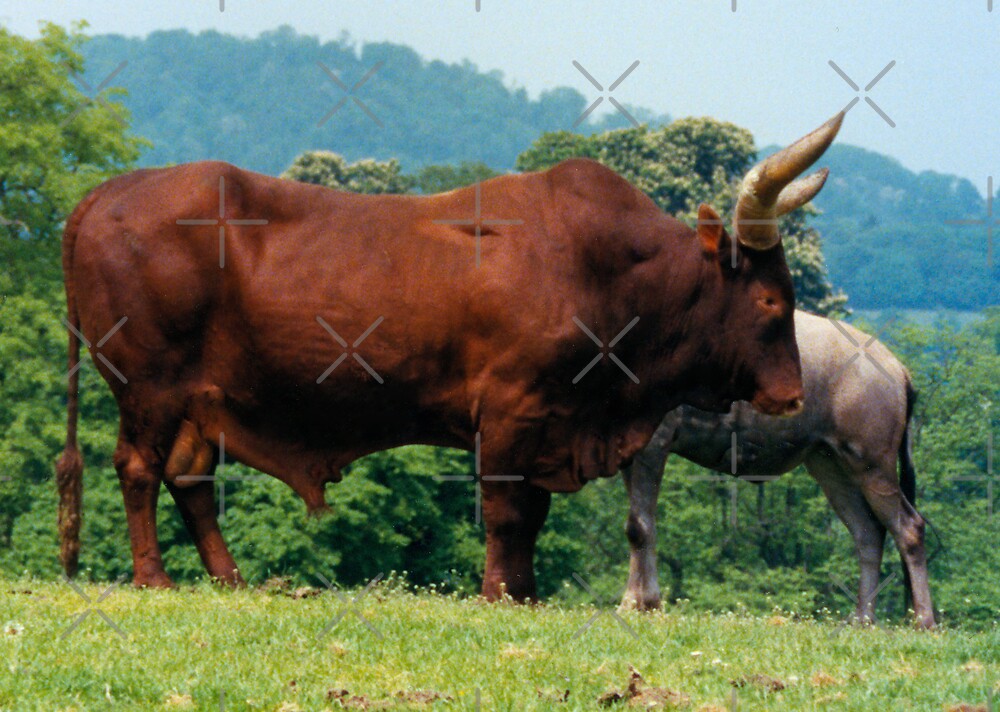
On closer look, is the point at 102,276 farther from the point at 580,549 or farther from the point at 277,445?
the point at 580,549

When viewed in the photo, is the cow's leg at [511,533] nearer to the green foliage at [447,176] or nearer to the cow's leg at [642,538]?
the cow's leg at [642,538]

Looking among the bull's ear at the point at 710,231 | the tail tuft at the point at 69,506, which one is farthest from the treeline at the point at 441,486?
the bull's ear at the point at 710,231

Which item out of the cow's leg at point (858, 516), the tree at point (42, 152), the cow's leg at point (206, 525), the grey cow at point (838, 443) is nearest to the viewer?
the cow's leg at point (206, 525)

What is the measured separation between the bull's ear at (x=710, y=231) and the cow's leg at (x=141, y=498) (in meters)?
4.41

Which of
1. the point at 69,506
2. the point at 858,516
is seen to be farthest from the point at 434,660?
the point at 858,516

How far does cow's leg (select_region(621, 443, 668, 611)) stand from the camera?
1309 centimetres

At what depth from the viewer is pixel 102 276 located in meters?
11.3

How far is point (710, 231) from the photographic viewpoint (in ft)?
38.3

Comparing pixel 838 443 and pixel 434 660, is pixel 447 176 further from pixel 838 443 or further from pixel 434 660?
pixel 434 660

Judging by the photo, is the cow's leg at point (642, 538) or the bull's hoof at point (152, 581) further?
the cow's leg at point (642, 538)

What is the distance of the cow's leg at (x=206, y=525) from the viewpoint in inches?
451

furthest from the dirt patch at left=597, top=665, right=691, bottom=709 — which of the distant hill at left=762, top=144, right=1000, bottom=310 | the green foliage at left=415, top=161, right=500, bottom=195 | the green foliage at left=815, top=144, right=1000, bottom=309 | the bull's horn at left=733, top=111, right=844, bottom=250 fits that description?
the green foliage at left=815, top=144, right=1000, bottom=309

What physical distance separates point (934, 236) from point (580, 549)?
50022mm

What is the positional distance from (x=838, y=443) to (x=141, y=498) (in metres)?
6.24
